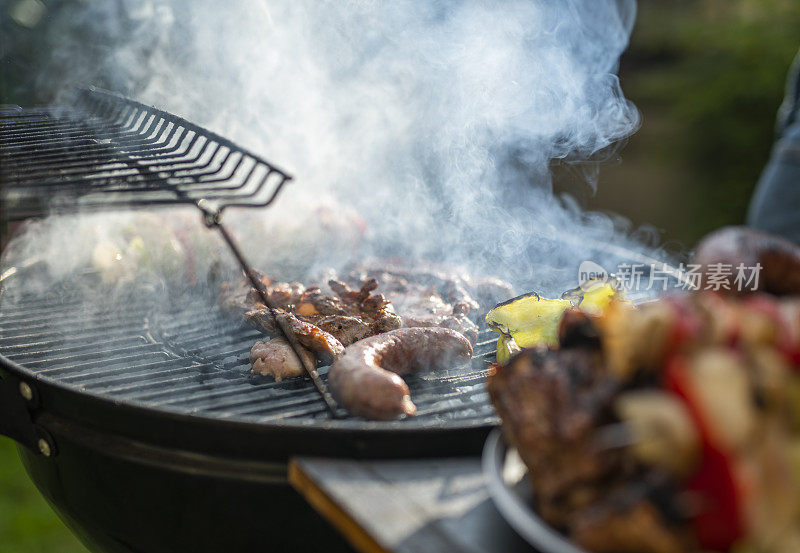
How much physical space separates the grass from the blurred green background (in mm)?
6095

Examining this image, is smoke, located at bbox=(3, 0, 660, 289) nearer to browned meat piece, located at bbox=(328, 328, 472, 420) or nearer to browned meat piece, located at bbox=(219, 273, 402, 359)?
browned meat piece, located at bbox=(219, 273, 402, 359)

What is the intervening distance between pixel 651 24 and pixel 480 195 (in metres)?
8.60

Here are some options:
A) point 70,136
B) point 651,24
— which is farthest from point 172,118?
point 651,24

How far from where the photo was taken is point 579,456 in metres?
1.31

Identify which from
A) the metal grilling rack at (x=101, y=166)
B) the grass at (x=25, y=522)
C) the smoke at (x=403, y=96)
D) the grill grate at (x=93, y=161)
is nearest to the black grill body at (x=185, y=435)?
the metal grilling rack at (x=101, y=166)

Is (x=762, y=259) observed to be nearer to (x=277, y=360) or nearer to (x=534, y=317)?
(x=534, y=317)

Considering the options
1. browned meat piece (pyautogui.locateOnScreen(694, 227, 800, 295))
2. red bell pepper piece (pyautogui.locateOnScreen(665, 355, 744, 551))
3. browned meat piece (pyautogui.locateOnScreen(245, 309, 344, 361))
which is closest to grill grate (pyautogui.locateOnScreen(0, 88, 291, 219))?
browned meat piece (pyautogui.locateOnScreen(245, 309, 344, 361))

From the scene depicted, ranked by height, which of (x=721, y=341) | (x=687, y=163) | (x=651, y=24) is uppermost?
(x=721, y=341)

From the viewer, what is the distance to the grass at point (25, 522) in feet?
13.9

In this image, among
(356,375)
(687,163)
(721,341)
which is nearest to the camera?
(721,341)

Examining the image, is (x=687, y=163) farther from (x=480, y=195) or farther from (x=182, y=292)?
(x=182, y=292)

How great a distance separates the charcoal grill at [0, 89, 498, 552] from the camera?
75.2 inches

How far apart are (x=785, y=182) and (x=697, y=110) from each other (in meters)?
5.90

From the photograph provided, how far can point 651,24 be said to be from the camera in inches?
449
